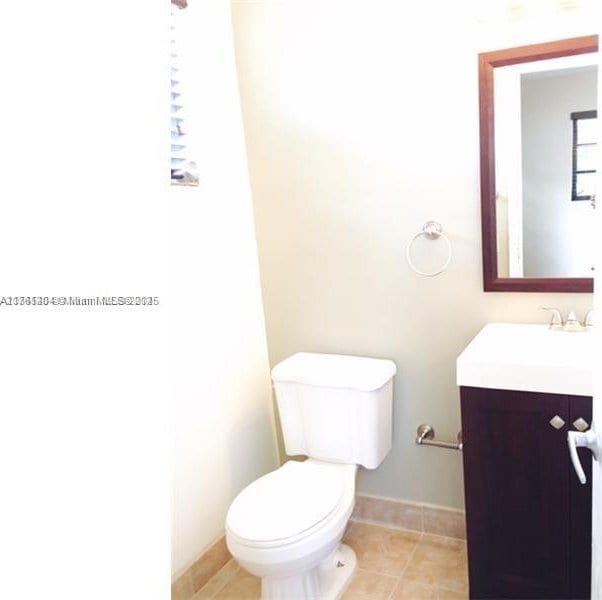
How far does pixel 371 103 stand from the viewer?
1867 millimetres

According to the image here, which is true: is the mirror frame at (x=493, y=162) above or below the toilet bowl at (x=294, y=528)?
above

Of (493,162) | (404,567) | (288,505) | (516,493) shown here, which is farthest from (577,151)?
(404,567)

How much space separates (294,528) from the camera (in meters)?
1.49

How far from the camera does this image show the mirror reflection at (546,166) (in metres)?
1.63

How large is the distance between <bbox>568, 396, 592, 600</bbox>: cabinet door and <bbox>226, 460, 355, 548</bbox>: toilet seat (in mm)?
674

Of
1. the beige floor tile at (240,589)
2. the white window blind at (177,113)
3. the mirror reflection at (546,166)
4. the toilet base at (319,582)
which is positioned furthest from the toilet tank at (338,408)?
the white window blind at (177,113)

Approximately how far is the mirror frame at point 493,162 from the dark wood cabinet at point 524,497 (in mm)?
497

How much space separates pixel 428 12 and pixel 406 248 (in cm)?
80

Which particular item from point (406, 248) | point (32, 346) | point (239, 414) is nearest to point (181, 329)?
point (239, 414)

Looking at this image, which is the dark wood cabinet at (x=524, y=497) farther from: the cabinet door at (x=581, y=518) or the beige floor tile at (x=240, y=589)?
the beige floor tile at (x=240, y=589)

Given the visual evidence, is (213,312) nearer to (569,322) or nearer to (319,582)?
(319,582)

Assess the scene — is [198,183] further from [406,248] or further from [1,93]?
[1,93]

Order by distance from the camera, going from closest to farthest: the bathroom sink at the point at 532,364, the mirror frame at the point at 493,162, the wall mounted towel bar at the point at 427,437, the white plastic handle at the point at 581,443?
the white plastic handle at the point at 581,443 → the bathroom sink at the point at 532,364 → the mirror frame at the point at 493,162 → the wall mounted towel bar at the point at 427,437

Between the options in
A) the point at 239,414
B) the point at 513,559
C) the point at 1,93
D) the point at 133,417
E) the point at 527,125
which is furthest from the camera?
the point at 239,414
